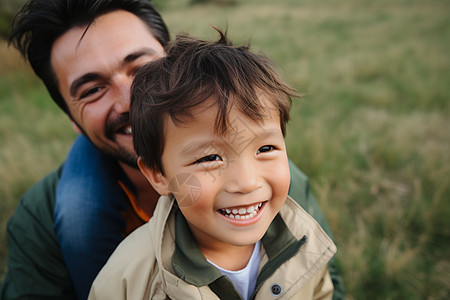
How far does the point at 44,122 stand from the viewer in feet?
16.1

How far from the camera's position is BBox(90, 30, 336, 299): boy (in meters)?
1.15

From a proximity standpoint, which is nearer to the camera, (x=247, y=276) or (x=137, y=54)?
(x=247, y=276)

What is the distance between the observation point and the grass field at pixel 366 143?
2.49 m

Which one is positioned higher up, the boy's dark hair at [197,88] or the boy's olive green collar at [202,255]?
the boy's dark hair at [197,88]

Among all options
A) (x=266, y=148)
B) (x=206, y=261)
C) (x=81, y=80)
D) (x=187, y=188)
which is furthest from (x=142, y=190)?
(x=266, y=148)

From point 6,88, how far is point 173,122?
272 inches

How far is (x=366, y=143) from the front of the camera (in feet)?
12.9

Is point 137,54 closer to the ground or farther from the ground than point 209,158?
farther from the ground

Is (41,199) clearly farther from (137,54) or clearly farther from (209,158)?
(209,158)

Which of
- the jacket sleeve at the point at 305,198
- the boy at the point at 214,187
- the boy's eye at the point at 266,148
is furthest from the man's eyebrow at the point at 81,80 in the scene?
the jacket sleeve at the point at 305,198

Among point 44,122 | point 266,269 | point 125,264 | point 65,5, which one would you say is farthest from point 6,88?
point 266,269

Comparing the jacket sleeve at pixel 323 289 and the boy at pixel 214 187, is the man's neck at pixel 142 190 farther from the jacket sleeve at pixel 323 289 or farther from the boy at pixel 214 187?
the jacket sleeve at pixel 323 289

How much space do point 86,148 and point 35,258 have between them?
83 cm

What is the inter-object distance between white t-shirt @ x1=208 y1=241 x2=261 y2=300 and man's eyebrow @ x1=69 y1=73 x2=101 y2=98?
1.27 m
